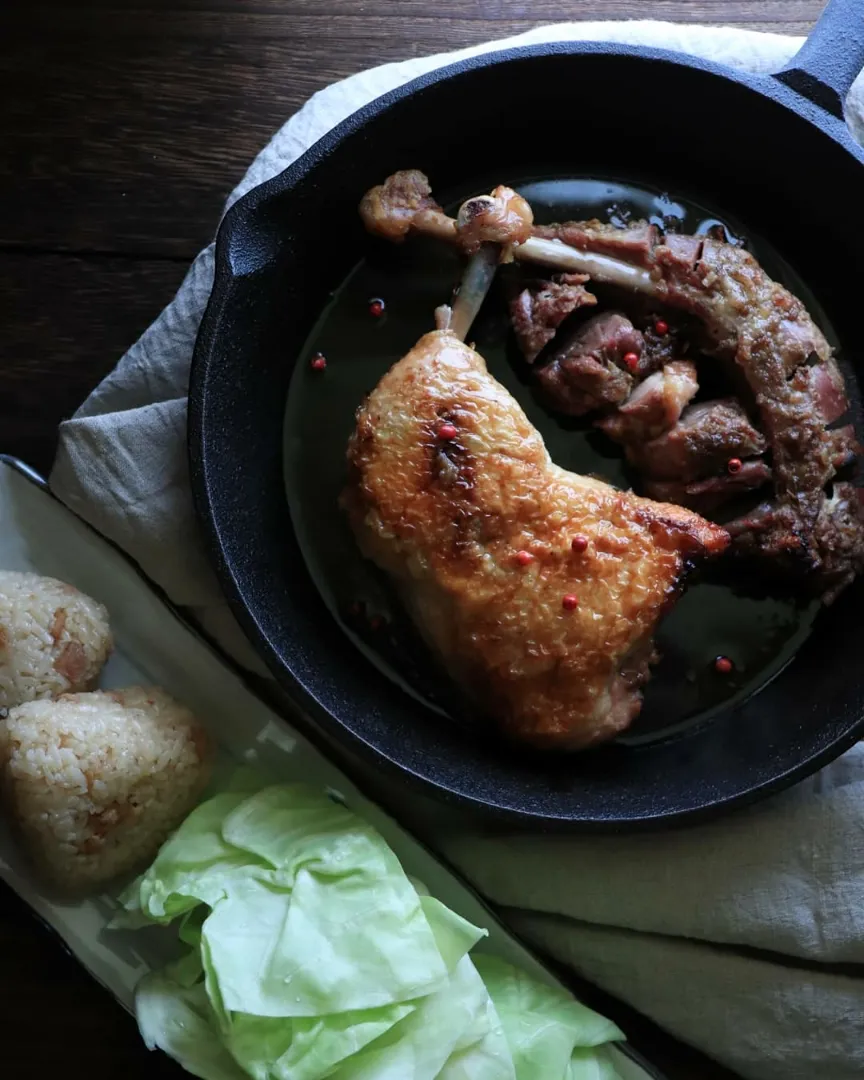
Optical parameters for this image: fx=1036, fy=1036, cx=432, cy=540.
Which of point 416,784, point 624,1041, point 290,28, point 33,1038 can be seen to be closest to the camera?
point 416,784

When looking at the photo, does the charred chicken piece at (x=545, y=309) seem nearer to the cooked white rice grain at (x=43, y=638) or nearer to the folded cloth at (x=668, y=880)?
the folded cloth at (x=668, y=880)

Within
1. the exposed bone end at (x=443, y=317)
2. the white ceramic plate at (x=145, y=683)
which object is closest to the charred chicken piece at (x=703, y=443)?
the exposed bone end at (x=443, y=317)

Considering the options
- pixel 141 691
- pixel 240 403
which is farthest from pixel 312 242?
pixel 141 691

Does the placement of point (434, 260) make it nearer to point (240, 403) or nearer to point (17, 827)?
point (240, 403)

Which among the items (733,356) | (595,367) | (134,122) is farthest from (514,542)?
(134,122)

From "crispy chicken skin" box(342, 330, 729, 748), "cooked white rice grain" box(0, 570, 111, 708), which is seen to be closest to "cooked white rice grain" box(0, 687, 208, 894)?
"cooked white rice grain" box(0, 570, 111, 708)

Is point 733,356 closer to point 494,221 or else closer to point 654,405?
point 654,405
